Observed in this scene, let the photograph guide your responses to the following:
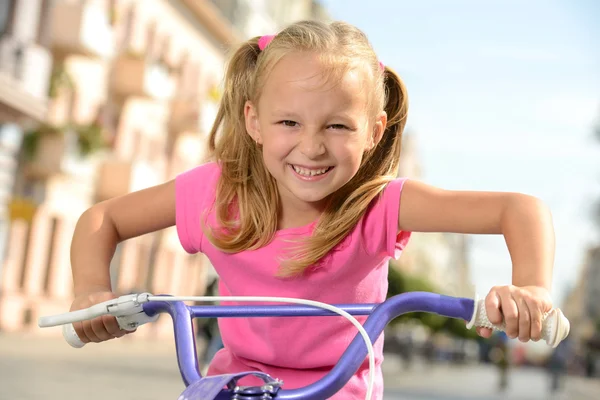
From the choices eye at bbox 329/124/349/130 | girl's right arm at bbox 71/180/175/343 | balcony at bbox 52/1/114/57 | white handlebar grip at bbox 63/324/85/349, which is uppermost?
balcony at bbox 52/1/114/57

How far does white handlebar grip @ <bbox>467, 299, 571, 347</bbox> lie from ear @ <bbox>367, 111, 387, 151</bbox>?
0.76m

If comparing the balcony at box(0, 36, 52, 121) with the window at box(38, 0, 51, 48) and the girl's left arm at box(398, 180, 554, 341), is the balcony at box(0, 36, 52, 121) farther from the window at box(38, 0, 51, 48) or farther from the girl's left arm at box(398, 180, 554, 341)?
the girl's left arm at box(398, 180, 554, 341)

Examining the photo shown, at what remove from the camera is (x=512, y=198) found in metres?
2.87

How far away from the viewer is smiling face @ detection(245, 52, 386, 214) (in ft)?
9.30

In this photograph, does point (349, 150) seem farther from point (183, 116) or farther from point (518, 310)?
point (183, 116)

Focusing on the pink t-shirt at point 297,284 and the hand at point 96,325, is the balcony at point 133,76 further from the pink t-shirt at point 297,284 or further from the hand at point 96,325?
the hand at point 96,325

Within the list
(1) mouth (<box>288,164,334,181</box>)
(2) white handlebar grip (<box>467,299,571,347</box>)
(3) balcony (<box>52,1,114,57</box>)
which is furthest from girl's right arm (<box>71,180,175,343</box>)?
(3) balcony (<box>52,1,114,57</box>)

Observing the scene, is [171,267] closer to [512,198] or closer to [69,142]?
[69,142]

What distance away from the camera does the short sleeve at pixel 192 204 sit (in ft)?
10.8

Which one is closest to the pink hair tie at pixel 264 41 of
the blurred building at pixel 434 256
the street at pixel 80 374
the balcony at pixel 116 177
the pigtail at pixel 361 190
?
the pigtail at pixel 361 190

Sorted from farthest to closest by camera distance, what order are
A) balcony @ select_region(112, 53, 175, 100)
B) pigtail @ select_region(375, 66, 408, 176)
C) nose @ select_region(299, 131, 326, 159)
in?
balcony @ select_region(112, 53, 175, 100), pigtail @ select_region(375, 66, 408, 176), nose @ select_region(299, 131, 326, 159)

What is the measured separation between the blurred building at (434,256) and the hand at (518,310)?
6999cm

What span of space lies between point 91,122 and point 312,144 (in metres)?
27.2

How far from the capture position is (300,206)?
3246 millimetres
